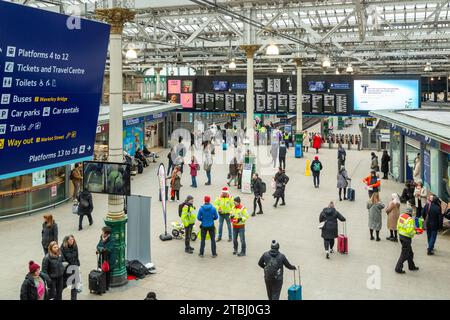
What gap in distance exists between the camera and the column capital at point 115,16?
30.2 ft

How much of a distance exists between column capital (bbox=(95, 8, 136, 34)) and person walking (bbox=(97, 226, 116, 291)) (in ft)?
12.6

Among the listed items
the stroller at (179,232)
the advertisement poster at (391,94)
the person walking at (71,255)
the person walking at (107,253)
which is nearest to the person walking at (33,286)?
the person walking at (71,255)

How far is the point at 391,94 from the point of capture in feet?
97.1

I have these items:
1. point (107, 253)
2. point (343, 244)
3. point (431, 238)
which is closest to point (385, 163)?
point (431, 238)

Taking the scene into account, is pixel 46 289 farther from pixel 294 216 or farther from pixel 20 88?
pixel 294 216

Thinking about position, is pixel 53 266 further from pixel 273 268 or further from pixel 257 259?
pixel 257 259

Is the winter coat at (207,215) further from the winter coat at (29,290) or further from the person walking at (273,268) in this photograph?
the winter coat at (29,290)

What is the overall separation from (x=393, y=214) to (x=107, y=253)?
23.4ft

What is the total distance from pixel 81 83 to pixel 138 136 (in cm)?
1963

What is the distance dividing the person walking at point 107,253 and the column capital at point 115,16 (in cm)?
384

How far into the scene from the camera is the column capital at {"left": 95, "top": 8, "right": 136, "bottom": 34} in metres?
9.22
